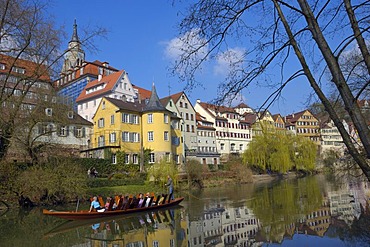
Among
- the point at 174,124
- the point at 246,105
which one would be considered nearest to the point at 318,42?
the point at 246,105

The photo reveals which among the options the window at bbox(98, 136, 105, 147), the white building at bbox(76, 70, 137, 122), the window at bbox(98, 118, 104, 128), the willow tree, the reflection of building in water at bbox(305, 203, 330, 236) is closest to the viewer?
the reflection of building in water at bbox(305, 203, 330, 236)

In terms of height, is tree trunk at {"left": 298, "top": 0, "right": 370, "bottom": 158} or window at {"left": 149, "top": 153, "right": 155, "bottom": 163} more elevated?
window at {"left": 149, "top": 153, "right": 155, "bottom": 163}

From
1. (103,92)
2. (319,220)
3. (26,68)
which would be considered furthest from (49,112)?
(103,92)

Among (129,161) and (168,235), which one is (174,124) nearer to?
(129,161)

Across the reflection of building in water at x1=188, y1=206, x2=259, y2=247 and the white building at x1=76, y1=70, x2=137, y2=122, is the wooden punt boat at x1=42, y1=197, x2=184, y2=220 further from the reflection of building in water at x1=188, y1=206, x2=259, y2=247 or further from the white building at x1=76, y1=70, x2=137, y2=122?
the white building at x1=76, y1=70, x2=137, y2=122

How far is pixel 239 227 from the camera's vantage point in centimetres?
1432

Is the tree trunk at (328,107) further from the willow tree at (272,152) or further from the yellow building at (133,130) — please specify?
the willow tree at (272,152)

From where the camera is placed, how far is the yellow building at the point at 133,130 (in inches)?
1748

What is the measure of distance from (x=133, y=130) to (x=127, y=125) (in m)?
1.10

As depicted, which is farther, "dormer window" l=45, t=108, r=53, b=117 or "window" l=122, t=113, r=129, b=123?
"window" l=122, t=113, r=129, b=123

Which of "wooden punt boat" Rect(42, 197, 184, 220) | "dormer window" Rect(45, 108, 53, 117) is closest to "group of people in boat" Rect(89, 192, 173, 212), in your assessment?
"wooden punt boat" Rect(42, 197, 184, 220)

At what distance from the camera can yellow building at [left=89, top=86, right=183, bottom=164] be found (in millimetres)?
44406

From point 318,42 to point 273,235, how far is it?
958cm

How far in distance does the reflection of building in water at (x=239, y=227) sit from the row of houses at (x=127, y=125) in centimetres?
515
